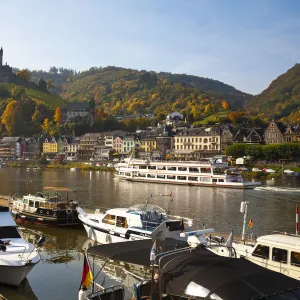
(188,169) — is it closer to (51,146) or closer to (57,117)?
(51,146)

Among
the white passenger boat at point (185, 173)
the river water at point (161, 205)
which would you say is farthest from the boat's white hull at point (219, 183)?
the river water at point (161, 205)

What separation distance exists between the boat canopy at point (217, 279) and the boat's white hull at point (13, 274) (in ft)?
26.9

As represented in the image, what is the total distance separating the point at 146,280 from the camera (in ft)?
39.7

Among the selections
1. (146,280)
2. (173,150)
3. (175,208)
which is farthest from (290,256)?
(173,150)

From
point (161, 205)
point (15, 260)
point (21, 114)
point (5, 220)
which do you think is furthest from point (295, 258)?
point (21, 114)

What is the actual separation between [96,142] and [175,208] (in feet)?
327

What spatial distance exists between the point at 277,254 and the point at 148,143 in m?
112

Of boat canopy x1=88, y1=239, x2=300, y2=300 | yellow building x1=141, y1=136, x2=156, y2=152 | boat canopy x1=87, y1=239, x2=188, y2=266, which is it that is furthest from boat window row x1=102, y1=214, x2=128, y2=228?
yellow building x1=141, y1=136, x2=156, y2=152

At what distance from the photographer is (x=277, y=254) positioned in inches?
635

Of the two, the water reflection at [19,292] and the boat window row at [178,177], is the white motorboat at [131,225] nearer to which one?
the water reflection at [19,292]

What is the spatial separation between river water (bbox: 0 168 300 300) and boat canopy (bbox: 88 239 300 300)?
799cm

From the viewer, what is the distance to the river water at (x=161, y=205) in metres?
18.6

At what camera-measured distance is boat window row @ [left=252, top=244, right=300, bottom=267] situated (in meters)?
15.7

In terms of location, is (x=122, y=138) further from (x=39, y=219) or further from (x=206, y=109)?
(x=39, y=219)
